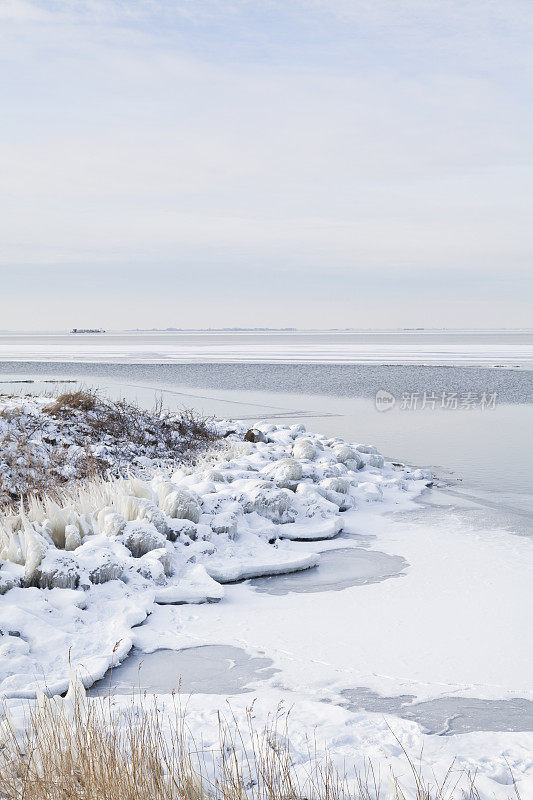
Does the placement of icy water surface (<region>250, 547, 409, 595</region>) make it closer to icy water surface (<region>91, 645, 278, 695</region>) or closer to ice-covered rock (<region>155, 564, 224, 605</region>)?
ice-covered rock (<region>155, 564, 224, 605</region>)

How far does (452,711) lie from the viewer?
4250 mm

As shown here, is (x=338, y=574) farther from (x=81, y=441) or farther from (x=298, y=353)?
(x=298, y=353)

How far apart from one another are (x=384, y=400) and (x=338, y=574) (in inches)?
677

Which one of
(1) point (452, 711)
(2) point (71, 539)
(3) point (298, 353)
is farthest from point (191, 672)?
(3) point (298, 353)

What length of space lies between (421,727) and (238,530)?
14.2 ft

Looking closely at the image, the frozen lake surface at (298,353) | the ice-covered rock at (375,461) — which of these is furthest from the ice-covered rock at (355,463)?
the frozen lake surface at (298,353)

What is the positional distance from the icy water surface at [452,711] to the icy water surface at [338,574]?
221cm

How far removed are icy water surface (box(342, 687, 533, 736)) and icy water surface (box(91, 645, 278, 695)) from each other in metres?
0.70

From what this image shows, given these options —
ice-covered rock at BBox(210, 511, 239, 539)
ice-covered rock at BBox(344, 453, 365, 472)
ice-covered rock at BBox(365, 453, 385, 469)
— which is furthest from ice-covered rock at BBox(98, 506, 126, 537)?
ice-covered rock at BBox(365, 453, 385, 469)

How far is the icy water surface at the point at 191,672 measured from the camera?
462 cm

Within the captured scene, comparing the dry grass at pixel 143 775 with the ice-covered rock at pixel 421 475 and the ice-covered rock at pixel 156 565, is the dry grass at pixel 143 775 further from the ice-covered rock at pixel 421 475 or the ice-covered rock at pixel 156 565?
the ice-covered rock at pixel 421 475

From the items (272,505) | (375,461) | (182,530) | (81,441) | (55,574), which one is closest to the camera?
(55,574)

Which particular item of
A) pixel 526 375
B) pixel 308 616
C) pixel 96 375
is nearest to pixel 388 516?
pixel 308 616

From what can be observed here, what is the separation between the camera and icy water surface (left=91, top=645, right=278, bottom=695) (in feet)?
15.2
